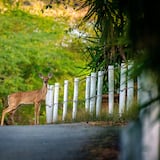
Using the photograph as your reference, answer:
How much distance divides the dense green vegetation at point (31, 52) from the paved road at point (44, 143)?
47.3 feet

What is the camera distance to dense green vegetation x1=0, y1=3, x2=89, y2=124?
2691 cm

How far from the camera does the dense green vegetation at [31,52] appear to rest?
26906mm

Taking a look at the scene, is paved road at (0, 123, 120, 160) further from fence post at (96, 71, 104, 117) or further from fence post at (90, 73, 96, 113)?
fence post at (90, 73, 96, 113)

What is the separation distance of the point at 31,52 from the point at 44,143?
17.9m

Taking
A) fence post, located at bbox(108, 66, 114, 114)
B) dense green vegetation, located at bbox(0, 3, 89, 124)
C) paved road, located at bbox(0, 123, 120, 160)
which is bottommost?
paved road, located at bbox(0, 123, 120, 160)

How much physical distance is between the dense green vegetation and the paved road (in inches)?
568

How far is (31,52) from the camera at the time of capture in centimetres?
2767

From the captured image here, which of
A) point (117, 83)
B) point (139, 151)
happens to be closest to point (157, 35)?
point (139, 151)

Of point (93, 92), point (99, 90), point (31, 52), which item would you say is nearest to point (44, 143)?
point (99, 90)

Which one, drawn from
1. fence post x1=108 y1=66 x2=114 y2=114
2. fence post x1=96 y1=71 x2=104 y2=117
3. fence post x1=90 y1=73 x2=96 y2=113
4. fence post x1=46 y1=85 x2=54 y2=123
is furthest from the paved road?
fence post x1=46 y1=85 x2=54 y2=123

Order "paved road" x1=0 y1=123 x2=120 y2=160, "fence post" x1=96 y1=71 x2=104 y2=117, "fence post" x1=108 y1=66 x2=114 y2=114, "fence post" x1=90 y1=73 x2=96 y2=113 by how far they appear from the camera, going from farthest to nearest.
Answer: "fence post" x1=90 y1=73 x2=96 y2=113, "fence post" x1=96 y1=71 x2=104 y2=117, "fence post" x1=108 y1=66 x2=114 y2=114, "paved road" x1=0 y1=123 x2=120 y2=160

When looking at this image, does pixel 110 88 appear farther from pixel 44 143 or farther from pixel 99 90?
pixel 44 143

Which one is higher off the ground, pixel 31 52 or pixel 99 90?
pixel 31 52

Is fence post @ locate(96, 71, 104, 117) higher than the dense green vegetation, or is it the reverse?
the dense green vegetation
